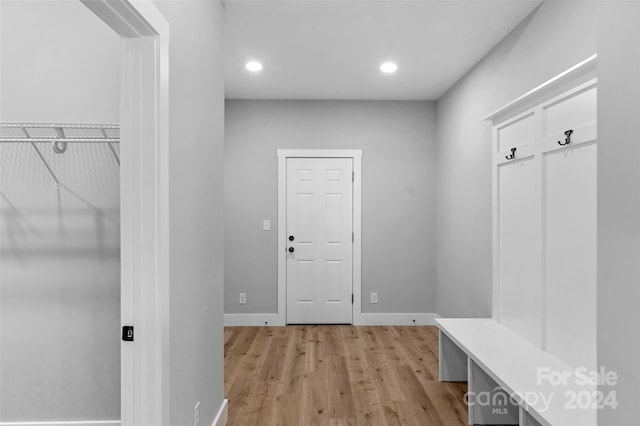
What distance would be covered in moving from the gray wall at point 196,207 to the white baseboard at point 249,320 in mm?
2174

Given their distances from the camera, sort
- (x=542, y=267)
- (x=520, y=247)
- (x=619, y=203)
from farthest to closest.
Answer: (x=520, y=247)
(x=542, y=267)
(x=619, y=203)

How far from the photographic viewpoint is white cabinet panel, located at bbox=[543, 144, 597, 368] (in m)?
1.88

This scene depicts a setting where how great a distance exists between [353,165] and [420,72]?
4.29ft

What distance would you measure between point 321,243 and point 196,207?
2.82 metres

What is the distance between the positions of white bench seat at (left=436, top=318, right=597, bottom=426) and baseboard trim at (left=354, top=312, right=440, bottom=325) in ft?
4.93

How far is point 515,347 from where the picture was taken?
232 centimetres

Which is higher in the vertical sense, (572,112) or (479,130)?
(479,130)

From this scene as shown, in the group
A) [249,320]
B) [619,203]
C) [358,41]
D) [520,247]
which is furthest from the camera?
[249,320]

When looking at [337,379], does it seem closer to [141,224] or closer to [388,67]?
[141,224]

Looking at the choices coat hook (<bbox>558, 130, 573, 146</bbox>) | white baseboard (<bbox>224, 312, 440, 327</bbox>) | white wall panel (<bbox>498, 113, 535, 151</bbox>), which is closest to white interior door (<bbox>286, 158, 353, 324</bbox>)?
white baseboard (<bbox>224, 312, 440, 327</bbox>)

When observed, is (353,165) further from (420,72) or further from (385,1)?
(385,1)

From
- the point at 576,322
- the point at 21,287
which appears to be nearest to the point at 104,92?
the point at 21,287

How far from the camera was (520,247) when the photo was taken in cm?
249

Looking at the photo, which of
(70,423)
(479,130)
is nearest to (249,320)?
(70,423)
